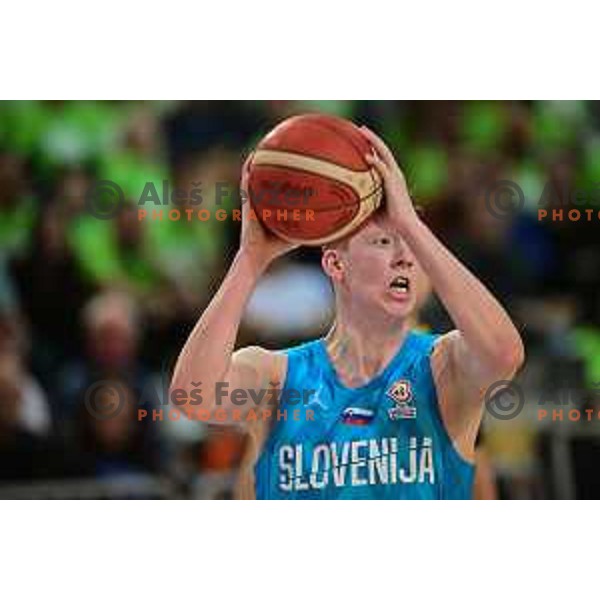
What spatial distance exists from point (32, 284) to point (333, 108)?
1.14 metres

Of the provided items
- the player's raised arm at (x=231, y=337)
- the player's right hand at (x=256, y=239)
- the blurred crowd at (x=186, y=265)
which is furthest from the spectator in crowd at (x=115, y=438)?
the player's right hand at (x=256, y=239)

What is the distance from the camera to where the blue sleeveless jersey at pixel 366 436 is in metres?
4.15

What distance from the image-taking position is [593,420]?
4.30 metres

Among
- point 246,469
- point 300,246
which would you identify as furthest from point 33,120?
point 246,469

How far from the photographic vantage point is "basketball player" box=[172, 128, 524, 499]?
4.11 m

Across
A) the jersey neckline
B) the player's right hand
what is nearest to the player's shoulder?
the jersey neckline

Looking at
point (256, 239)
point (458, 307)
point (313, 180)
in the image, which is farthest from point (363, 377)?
point (313, 180)

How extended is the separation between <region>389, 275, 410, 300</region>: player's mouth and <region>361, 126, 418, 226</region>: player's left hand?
18cm

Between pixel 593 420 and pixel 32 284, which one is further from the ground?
pixel 32 284

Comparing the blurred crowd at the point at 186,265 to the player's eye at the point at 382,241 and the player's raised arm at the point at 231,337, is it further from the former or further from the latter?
the player's eye at the point at 382,241
